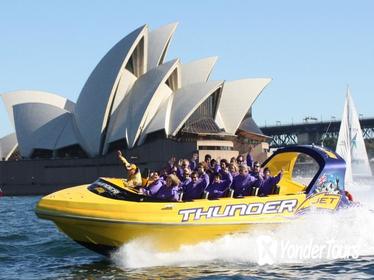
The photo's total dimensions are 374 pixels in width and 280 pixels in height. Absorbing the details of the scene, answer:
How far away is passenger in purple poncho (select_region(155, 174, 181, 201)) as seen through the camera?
39.6 ft

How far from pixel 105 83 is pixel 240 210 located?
159 ft

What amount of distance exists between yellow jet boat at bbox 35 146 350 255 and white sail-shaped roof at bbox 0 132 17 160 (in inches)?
2527

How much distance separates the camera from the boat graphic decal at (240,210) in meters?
11.8

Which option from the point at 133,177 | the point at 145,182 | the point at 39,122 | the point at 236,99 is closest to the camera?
the point at 133,177

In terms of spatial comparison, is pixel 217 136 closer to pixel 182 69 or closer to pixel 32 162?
pixel 182 69

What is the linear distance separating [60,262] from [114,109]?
47664 mm

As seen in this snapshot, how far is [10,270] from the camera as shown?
12.2 metres

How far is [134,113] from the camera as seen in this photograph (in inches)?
2354

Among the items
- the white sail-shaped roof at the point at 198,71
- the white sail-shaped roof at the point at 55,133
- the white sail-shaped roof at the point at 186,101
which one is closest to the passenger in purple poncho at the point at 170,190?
the white sail-shaped roof at the point at 186,101

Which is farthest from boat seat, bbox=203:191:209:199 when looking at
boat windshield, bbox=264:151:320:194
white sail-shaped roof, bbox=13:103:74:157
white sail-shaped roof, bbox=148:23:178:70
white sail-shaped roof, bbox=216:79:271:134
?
white sail-shaped roof, bbox=216:79:271:134

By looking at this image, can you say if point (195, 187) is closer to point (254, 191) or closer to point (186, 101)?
point (254, 191)

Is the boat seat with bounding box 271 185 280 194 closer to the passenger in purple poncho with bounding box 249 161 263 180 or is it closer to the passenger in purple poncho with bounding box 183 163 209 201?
the passenger in purple poncho with bounding box 249 161 263 180

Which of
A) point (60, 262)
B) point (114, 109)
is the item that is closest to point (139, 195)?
point (60, 262)

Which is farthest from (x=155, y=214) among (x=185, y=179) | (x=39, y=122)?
(x=39, y=122)
